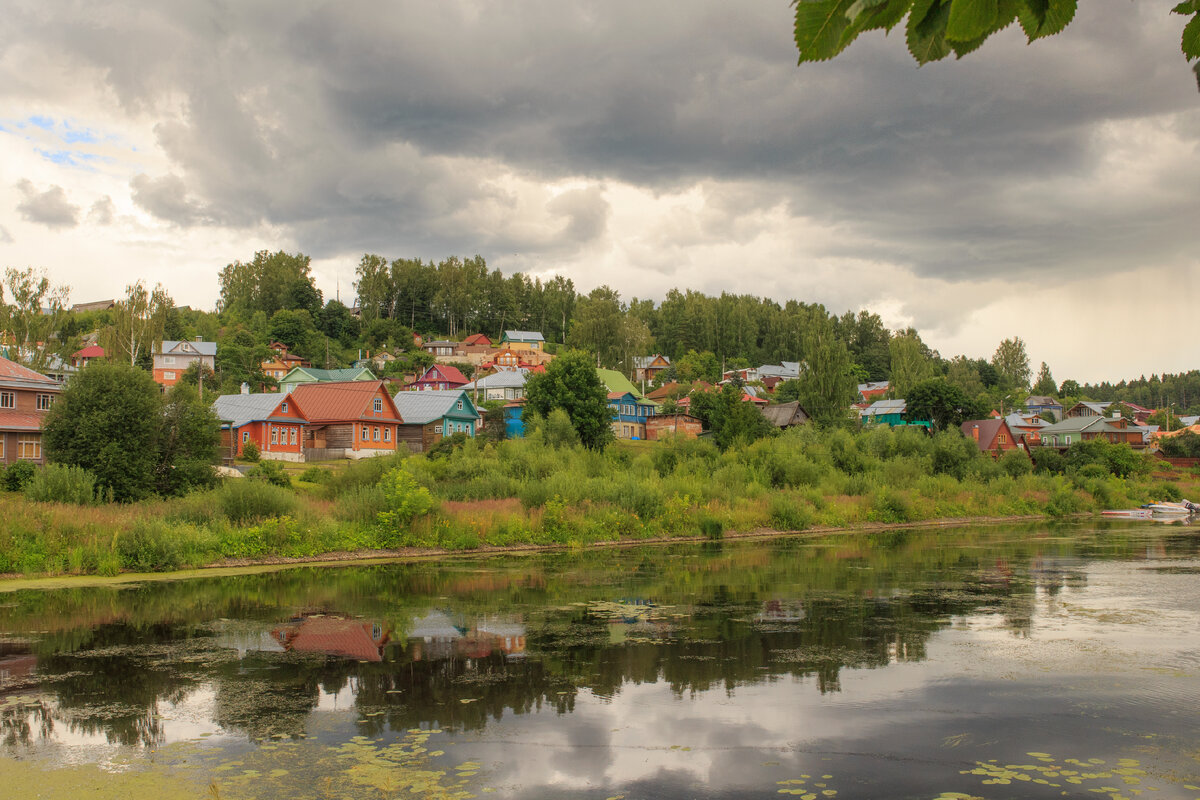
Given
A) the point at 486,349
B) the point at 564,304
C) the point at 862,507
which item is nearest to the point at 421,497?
the point at 862,507

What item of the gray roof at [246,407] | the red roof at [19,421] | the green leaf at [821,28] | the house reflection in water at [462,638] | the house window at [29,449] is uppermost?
the gray roof at [246,407]

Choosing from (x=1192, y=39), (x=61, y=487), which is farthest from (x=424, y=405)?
(x=1192, y=39)

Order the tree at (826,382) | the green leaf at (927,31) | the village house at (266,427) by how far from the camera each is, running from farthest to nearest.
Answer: the tree at (826,382)
the village house at (266,427)
the green leaf at (927,31)

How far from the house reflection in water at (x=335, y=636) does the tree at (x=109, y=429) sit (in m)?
17.1

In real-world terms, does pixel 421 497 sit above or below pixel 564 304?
below

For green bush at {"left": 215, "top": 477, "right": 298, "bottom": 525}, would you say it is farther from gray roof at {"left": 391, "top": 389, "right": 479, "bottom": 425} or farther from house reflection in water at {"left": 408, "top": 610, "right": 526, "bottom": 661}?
gray roof at {"left": 391, "top": 389, "right": 479, "bottom": 425}

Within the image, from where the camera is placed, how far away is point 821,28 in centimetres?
212

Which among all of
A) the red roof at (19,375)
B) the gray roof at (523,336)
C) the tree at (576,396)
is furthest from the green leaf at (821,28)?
the gray roof at (523,336)

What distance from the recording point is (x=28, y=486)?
25719mm

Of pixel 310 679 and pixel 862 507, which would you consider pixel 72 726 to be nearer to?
pixel 310 679

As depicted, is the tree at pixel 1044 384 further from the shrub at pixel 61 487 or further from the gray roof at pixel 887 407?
the shrub at pixel 61 487

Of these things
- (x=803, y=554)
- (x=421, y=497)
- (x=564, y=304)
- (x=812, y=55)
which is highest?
(x=564, y=304)

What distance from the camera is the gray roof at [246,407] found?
53.0 meters

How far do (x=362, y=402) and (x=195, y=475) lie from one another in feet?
79.6
